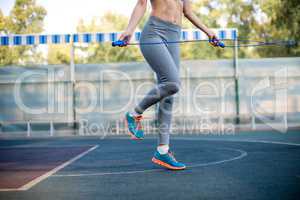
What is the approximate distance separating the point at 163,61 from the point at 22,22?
2128cm

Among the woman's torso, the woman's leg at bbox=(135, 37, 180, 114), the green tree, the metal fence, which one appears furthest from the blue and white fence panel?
the woman's leg at bbox=(135, 37, 180, 114)

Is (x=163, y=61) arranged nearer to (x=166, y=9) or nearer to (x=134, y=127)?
(x=166, y=9)

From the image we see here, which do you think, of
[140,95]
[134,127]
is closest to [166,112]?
[134,127]

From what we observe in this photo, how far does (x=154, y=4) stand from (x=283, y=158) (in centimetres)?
217

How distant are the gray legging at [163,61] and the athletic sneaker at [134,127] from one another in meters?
0.09

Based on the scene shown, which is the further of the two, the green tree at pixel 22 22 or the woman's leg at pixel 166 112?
the green tree at pixel 22 22

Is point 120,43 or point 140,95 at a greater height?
point 120,43

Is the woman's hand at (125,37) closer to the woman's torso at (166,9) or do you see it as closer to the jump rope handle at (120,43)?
the jump rope handle at (120,43)

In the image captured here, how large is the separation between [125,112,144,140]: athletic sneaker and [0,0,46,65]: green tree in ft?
64.1

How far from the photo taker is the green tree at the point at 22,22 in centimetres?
2223

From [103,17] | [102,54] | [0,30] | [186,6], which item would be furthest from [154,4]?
[103,17]

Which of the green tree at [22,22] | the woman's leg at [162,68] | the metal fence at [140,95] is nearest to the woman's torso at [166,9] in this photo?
the woman's leg at [162,68]

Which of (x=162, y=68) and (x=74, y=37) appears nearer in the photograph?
(x=162, y=68)

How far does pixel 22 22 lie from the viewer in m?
23.0
